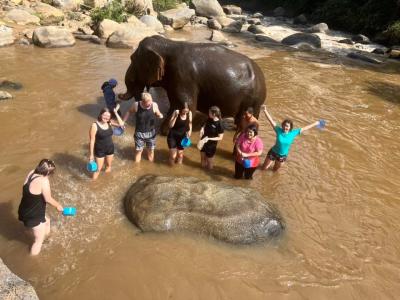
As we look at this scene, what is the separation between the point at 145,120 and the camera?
6266 millimetres

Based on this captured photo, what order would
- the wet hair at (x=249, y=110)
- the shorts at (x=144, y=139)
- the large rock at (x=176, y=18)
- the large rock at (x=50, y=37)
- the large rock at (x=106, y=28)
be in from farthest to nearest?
1. the large rock at (x=176, y=18)
2. the large rock at (x=106, y=28)
3. the large rock at (x=50, y=37)
4. the wet hair at (x=249, y=110)
5. the shorts at (x=144, y=139)

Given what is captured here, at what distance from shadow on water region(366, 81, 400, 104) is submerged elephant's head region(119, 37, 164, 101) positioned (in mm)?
7610

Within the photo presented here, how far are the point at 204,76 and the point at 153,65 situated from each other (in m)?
1.04

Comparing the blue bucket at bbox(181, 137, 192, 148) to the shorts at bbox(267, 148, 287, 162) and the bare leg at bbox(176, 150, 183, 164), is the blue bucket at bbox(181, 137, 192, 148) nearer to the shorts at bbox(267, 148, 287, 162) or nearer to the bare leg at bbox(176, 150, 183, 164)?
the bare leg at bbox(176, 150, 183, 164)

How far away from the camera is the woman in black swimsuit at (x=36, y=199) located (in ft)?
14.1

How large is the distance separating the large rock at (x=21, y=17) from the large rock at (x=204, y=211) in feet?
45.1

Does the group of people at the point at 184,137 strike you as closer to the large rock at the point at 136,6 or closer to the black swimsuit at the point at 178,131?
the black swimsuit at the point at 178,131

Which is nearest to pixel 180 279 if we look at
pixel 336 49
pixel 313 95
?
pixel 313 95

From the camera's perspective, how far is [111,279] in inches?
173

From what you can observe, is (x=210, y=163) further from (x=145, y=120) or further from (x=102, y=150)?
(x=102, y=150)

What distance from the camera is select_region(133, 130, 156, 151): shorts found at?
6.44 m

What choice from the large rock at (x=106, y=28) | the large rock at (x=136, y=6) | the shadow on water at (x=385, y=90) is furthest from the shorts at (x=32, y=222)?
the large rock at (x=136, y=6)

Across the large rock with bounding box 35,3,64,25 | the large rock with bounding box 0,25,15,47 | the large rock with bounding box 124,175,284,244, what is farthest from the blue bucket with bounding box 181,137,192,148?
the large rock with bounding box 35,3,64,25

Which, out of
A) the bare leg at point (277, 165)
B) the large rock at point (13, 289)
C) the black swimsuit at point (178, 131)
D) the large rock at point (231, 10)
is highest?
the black swimsuit at point (178, 131)
